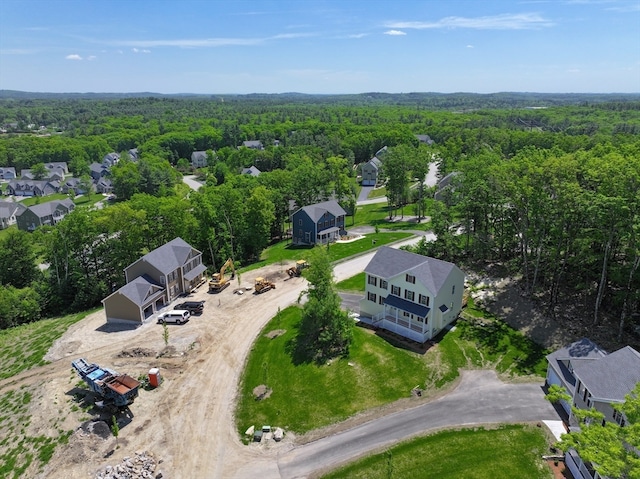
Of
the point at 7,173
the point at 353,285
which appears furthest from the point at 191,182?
the point at 353,285

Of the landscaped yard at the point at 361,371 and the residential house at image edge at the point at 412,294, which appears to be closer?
the landscaped yard at the point at 361,371

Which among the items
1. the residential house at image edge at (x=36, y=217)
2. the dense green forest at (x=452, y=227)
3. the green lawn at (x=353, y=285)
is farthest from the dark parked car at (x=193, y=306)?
the residential house at image edge at (x=36, y=217)

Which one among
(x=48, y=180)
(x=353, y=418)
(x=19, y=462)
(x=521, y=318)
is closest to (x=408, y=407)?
(x=353, y=418)

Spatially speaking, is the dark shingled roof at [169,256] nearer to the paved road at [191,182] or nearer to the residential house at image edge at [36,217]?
the residential house at image edge at [36,217]

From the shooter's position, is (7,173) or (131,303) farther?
(7,173)

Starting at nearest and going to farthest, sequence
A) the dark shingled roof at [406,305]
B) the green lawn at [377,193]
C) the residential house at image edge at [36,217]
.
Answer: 1. the dark shingled roof at [406,305]
2. the residential house at image edge at [36,217]
3. the green lawn at [377,193]

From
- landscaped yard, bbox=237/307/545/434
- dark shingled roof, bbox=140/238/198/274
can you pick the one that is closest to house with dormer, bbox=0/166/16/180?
dark shingled roof, bbox=140/238/198/274

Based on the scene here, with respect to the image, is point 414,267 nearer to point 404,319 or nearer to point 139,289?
point 404,319

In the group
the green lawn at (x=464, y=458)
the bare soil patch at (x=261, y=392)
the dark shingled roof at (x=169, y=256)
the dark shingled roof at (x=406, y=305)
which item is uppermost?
the dark shingled roof at (x=169, y=256)
